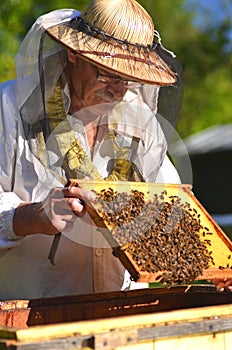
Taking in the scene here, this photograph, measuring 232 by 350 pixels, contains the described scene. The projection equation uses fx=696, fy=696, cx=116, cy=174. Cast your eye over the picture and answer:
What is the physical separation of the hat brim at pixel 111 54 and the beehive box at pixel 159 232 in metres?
0.43

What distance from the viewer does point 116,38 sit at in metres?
Answer: 2.75

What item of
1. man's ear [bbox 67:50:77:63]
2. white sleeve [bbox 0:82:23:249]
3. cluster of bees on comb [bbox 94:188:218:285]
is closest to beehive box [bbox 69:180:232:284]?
cluster of bees on comb [bbox 94:188:218:285]

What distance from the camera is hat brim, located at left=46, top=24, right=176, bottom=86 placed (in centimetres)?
267

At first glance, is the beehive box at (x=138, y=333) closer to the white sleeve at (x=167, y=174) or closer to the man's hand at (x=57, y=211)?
the man's hand at (x=57, y=211)

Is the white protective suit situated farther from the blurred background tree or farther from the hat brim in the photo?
the blurred background tree

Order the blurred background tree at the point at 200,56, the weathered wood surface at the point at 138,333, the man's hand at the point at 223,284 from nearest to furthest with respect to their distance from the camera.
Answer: the weathered wood surface at the point at 138,333 → the man's hand at the point at 223,284 → the blurred background tree at the point at 200,56

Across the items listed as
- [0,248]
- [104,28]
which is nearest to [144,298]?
[0,248]

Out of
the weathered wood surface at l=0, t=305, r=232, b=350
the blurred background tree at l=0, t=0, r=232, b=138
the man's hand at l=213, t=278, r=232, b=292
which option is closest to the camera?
the weathered wood surface at l=0, t=305, r=232, b=350

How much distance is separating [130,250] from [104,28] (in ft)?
2.91

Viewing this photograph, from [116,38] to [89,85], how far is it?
0.72 feet

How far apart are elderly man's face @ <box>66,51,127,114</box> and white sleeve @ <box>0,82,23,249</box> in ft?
0.86

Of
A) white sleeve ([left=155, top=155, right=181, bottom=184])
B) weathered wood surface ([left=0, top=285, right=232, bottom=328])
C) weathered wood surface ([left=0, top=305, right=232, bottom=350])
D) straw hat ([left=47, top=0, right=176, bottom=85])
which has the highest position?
straw hat ([left=47, top=0, right=176, bottom=85])

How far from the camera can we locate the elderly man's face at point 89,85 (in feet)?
9.11

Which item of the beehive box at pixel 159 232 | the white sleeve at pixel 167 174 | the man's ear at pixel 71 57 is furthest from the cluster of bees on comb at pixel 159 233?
the man's ear at pixel 71 57
